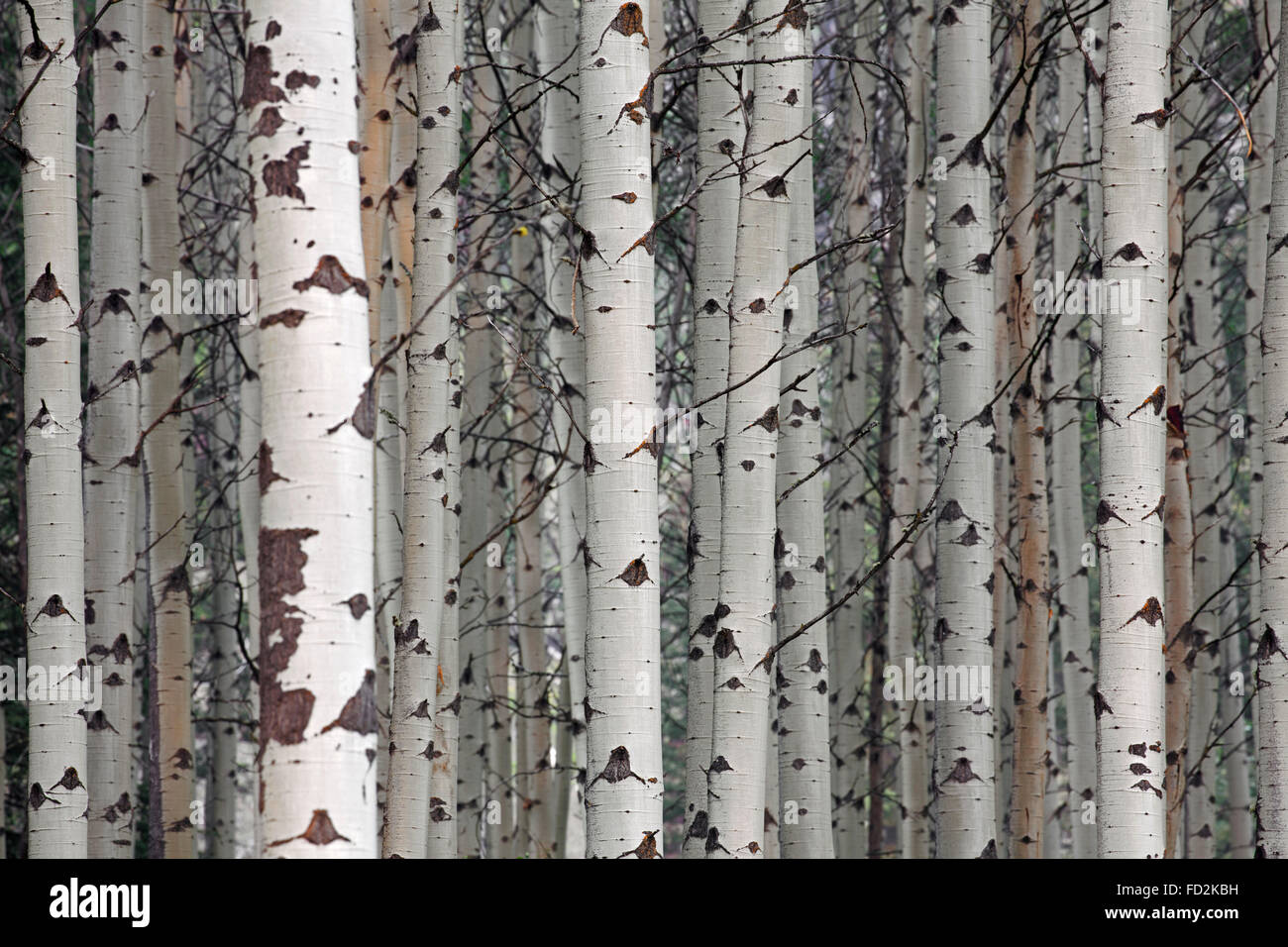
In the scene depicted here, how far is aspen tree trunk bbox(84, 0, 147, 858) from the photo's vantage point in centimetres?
452

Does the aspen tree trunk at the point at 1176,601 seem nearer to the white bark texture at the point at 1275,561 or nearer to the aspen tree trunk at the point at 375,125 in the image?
the white bark texture at the point at 1275,561

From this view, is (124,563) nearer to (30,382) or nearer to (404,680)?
(30,382)

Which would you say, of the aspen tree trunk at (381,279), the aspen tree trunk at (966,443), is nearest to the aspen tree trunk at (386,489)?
the aspen tree trunk at (381,279)

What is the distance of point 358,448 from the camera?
2154 millimetres

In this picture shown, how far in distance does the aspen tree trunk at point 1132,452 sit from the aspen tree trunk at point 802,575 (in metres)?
1.27

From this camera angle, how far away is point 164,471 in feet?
16.5

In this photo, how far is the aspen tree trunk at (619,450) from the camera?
288cm

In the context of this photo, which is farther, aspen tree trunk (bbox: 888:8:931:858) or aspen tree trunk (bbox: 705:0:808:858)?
aspen tree trunk (bbox: 888:8:931:858)

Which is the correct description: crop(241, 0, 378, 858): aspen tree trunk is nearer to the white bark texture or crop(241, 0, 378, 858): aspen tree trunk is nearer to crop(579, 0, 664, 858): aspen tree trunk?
crop(579, 0, 664, 858): aspen tree trunk

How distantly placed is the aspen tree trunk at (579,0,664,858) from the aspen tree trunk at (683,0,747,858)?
1.07 meters

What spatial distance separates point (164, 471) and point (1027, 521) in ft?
12.6

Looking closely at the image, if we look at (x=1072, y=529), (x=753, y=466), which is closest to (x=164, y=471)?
(x=753, y=466)

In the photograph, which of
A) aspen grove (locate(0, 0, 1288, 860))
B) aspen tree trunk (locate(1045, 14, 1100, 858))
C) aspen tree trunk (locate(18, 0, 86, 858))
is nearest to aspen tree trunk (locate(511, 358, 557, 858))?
aspen grove (locate(0, 0, 1288, 860))
